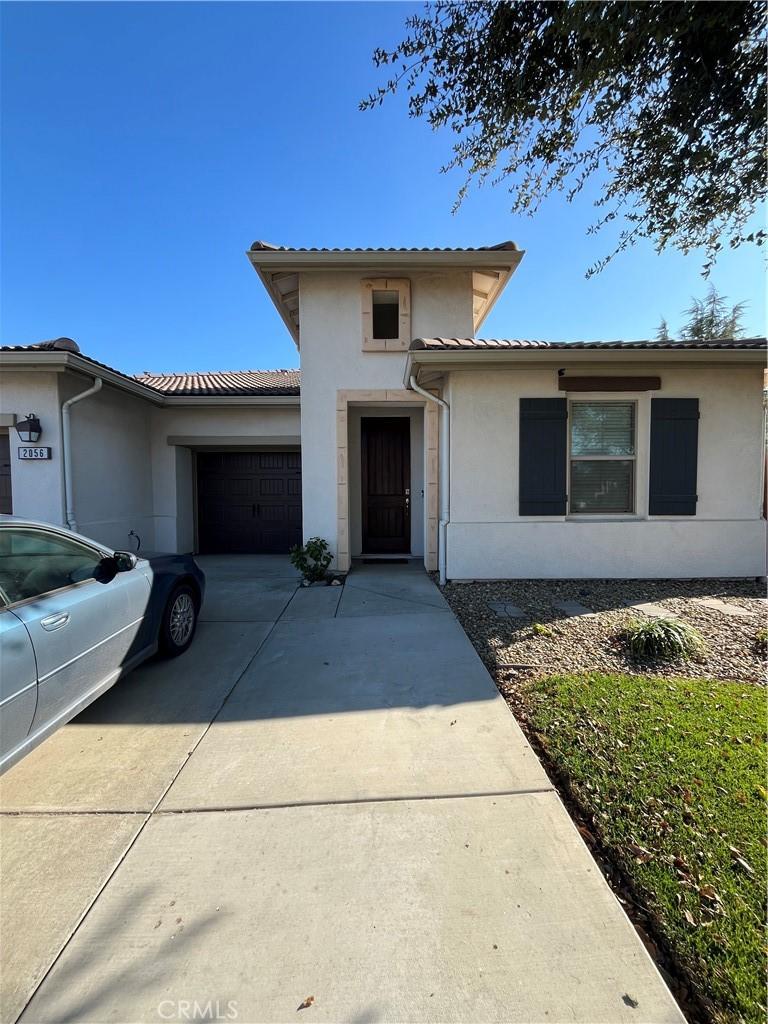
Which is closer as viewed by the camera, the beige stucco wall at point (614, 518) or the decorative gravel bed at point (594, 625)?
the decorative gravel bed at point (594, 625)

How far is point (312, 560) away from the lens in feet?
23.8

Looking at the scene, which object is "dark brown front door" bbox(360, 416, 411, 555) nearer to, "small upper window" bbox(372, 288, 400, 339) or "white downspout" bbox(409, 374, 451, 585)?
"small upper window" bbox(372, 288, 400, 339)

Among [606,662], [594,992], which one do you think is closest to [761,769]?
[606,662]

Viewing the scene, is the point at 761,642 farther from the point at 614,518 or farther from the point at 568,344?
the point at 568,344

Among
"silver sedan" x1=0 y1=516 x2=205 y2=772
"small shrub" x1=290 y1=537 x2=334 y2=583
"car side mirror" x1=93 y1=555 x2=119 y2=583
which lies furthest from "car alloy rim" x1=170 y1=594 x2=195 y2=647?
"small shrub" x1=290 y1=537 x2=334 y2=583

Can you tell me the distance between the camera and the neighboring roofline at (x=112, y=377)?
6.54 m

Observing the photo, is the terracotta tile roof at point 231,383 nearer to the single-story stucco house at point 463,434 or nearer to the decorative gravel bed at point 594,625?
the single-story stucco house at point 463,434

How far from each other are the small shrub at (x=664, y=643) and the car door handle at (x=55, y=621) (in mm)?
4362

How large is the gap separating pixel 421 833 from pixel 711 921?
1.13 metres

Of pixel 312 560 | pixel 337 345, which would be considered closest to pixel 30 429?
pixel 312 560

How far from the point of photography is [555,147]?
4.63 m

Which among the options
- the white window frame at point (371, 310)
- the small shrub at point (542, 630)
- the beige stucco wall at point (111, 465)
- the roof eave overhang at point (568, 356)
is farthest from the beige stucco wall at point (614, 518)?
the beige stucco wall at point (111, 465)

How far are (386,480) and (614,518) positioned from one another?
4.02m

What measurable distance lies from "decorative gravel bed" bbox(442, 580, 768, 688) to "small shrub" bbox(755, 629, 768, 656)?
30mm
